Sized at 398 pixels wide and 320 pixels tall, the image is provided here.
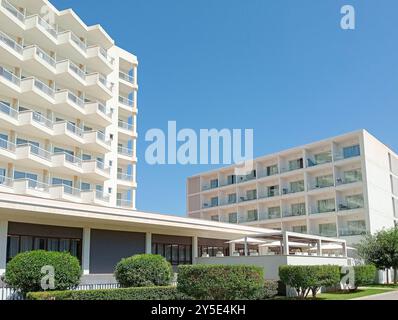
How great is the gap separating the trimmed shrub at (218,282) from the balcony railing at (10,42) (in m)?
23.8

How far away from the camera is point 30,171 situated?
35938mm

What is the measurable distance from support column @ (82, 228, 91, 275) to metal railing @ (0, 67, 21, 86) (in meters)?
13.9

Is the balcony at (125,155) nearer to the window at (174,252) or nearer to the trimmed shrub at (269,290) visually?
the window at (174,252)

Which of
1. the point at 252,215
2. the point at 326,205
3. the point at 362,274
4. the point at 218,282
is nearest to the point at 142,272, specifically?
the point at 218,282

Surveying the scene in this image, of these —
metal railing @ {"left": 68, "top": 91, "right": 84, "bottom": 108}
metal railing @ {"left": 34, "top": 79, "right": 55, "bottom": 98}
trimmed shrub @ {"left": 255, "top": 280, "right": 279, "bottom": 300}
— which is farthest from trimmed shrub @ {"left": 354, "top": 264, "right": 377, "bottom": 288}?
metal railing @ {"left": 34, "top": 79, "right": 55, "bottom": 98}

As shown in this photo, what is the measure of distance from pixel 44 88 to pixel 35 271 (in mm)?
21461

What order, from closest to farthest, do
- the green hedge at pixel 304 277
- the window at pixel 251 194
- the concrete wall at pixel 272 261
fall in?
the green hedge at pixel 304 277 → the concrete wall at pixel 272 261 → the window at pixel 251 194

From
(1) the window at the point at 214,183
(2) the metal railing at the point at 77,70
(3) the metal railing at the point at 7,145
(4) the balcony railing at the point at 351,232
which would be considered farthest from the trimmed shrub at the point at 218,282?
(1) the window at the point at 214,183

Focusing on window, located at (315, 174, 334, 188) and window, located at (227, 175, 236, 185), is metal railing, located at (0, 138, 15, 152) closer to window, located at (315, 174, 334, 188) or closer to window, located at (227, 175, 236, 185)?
window, located at (315, 174, 334, 188)

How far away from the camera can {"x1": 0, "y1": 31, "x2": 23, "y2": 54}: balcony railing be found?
113 ft

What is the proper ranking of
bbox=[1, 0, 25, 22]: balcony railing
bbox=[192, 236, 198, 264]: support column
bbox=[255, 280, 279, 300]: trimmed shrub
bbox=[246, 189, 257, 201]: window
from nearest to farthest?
bbox=[255, 280, 279, 300]: trimmed shrub < bbox=[1, 0, 25, 22]: balcony railing < bbox=[192, 236, 198, 264]: support column < bbox=[246, 189, 257, 201]: window

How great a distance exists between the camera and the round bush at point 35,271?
64.2 feet

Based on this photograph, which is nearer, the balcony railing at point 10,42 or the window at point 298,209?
the balcony railing at point 10,42

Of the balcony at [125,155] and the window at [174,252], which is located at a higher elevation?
the balcony at [125,155]
